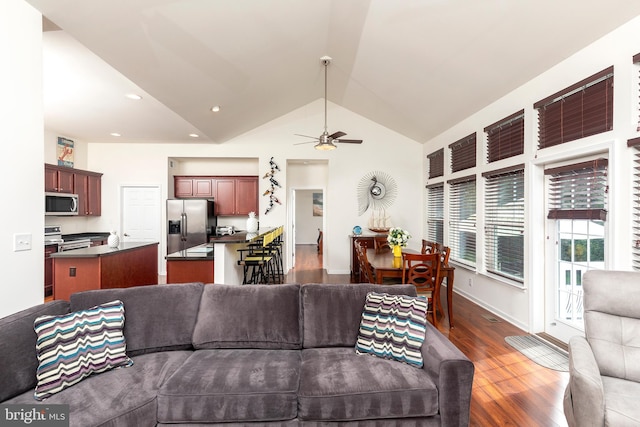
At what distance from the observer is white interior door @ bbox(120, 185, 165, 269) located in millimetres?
6102

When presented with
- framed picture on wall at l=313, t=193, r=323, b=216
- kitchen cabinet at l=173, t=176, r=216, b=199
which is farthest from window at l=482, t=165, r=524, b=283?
framed picture on wall at l=313, t=193, r=323, b=216

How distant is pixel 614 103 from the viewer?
240 centimetres

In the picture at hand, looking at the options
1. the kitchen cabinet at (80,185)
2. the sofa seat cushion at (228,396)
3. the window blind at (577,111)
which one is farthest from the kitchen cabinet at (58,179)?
the window blind at (577,111)

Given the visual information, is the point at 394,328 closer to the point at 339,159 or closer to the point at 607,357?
the point at 607,357

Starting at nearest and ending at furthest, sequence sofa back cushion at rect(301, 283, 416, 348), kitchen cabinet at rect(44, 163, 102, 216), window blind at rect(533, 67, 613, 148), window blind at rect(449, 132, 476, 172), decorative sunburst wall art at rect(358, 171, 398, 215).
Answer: sofa back cushion at rect(301, 283, 416, 348) → window blind at rect(533, 67, 613, 148) → window blind at rect(449, 132, 476, 172) → kitchen cabinet at rect(44, 163, 102, 216) → decorative sunburst wall art at rect(358, 171, 398, 215)

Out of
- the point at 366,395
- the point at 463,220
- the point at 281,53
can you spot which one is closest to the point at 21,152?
the point at 366,395

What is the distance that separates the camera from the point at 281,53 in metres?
3.87

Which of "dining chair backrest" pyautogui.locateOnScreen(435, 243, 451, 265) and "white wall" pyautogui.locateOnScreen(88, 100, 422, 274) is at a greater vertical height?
"white wall" pyautogui.locateOnScreen(88, 100, 422, 274)

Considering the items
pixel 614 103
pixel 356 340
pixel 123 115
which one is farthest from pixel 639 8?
pixel 123 115

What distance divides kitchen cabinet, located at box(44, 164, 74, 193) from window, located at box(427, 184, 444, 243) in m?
6.59

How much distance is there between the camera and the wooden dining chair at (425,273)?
3.25 metres

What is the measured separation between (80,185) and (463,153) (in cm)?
668

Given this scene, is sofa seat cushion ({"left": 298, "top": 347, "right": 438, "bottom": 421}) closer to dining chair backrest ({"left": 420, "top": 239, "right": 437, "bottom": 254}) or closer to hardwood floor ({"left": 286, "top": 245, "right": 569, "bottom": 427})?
hardwood floor ({"left": 286, "top": 245, "right": 569, "bottom": 427})

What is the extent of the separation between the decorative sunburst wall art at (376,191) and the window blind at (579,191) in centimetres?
336
